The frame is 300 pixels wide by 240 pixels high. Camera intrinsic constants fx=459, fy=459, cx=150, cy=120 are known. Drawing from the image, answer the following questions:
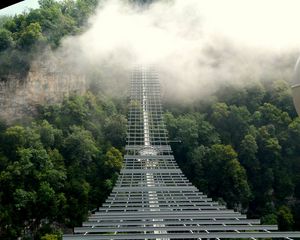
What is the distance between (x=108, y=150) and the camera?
33031 mm

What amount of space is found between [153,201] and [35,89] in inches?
813

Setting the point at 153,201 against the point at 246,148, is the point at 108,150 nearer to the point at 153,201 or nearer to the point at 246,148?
the point at 246,148

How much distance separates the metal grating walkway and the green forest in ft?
4.68

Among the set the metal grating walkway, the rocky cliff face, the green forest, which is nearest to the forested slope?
the green forest

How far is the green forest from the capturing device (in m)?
27.7

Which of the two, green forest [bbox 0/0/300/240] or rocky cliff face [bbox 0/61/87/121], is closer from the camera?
green forest [bbox 0/0/300/240]

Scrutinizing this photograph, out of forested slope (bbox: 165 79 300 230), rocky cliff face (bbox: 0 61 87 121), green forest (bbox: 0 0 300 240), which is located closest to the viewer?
green forest (bbox: 0 0 300 240)

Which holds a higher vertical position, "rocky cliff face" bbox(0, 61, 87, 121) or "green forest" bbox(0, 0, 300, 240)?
"rocky cliff face" bbox(0, 61, 87, 121)

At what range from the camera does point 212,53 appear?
44.4 m

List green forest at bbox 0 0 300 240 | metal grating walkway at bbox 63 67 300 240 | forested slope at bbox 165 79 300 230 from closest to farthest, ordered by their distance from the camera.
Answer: metal grating walkway at bbox 63 67 300 240
green forest at bbox 0 0 300 240
forested slope at bbox 165 79 300 230

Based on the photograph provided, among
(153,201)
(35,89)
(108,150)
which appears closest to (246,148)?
(108,150)

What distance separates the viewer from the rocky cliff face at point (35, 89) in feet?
115

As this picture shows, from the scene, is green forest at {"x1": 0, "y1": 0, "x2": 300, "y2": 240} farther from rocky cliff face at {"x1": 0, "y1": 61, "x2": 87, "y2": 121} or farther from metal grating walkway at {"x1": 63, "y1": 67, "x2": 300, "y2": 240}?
metal grating walkway at {"x1": 63, "y1": 67, "x2": 300, "y2": 240}

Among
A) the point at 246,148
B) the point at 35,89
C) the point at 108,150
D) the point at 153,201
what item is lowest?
the point at 153,201
